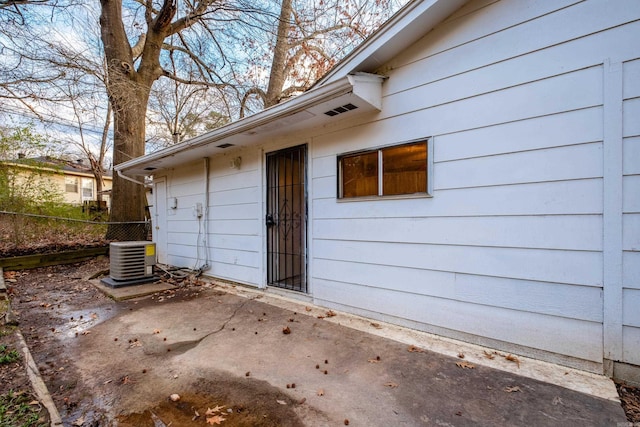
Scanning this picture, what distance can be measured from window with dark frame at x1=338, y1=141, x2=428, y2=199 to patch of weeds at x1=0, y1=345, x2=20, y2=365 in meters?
3.37

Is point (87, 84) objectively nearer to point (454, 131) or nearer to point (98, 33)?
point (98, 33)

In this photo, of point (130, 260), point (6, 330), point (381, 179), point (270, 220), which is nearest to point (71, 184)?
point (130, 260)

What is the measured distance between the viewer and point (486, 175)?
254 cm

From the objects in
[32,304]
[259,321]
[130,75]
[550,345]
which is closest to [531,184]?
[550,345]

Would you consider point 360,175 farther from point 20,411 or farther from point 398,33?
point 20,411

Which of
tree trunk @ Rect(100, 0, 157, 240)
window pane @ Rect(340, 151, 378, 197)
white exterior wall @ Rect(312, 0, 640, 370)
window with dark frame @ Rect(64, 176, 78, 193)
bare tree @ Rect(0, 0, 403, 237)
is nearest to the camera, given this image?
white exterior wall @ Rect(312, 0, 640, 370)

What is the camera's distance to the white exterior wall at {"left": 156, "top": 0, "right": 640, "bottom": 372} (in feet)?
6.70

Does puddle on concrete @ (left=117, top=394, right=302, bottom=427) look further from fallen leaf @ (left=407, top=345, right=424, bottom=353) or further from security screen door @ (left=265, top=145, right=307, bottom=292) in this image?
security screen door @ (left=265, top=145, right=307, bottom=292)

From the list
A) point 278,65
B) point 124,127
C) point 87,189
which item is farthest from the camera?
point 87,189

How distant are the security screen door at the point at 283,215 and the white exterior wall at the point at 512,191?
4.09ft

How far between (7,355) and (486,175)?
441 cm

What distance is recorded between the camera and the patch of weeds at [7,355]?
7.62 feet

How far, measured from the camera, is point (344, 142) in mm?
3484

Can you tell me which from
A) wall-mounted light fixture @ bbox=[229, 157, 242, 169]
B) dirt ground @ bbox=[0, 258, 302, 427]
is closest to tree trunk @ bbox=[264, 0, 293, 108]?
wall-mounted light fixture @ bbox=[229, 157, 242, 169]
